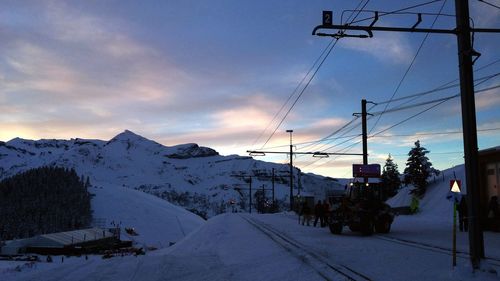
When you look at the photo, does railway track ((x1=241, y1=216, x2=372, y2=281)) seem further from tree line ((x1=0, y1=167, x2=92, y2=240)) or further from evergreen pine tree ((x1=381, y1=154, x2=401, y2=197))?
evergreen pine tree ((x1=381, y1=154, x2=401, y2=197))

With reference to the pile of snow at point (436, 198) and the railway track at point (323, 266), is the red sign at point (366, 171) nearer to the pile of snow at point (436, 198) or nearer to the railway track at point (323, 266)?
the railway track at point (323, 266)

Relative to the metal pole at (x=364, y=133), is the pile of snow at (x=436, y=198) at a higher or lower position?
lower

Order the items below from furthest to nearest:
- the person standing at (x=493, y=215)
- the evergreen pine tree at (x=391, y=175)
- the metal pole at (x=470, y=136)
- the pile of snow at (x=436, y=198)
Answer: the evergreen pine tree at (x=391, y=175) → the pile of snow at (x=436, y=198) → the person standing at (x=493, y=215) → the metal pole at (x=470, y=136)

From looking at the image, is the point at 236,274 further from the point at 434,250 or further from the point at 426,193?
the point at 426,193

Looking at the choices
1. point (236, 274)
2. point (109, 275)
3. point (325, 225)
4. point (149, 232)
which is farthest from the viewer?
point (149, 232)

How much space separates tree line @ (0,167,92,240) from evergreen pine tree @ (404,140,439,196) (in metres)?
53.3

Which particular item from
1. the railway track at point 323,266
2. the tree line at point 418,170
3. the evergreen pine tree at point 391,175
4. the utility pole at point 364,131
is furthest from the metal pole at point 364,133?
the evergreen pine tree at point 391,175

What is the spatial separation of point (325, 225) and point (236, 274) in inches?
922

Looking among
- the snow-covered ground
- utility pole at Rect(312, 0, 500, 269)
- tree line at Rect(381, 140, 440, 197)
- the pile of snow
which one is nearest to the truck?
the snow-covered ground

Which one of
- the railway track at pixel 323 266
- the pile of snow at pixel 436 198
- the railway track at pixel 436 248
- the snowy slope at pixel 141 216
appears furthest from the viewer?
the snowy slope at pixel 141 216

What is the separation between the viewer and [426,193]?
79.2 m

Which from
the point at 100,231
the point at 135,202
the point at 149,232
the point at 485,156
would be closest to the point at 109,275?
the point at 485,156

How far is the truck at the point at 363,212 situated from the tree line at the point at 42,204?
194ft

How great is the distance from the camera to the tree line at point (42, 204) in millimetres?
84250
